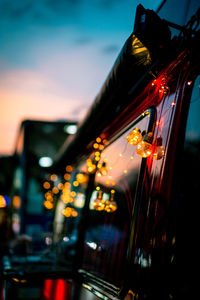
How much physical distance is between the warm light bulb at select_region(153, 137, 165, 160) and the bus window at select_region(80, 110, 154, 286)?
1.04 metres

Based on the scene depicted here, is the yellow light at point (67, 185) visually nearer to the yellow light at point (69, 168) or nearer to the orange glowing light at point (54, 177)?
the yellow light at point (69, 168)

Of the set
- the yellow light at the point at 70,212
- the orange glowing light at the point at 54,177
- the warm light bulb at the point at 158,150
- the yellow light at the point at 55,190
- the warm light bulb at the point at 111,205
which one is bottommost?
the yellow light at the point at 70,212

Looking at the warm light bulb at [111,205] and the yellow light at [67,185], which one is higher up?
the yellow light at [67,185]

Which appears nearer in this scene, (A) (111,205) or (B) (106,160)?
(A) (111,205)

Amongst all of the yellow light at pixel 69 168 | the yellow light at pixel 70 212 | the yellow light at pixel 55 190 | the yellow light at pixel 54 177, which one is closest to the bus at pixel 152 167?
the yellow light at pixel 70 212

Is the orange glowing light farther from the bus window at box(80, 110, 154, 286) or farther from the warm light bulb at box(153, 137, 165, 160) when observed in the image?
the warm light bulb at box(153, 137, 165, 160)

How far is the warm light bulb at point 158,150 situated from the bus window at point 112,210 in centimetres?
104

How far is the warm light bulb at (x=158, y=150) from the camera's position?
2.44 m

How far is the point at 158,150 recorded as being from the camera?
249 centimetres

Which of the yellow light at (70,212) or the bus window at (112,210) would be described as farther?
the yellow light at (70,212)

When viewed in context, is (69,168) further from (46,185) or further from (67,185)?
(46,185)

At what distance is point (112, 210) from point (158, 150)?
6.32ft

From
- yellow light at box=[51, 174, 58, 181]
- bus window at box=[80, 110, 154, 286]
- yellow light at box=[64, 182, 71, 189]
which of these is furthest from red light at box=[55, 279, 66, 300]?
yellow light at box=[51, 174, 58, 181]

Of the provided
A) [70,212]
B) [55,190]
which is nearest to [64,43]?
[70,212]
